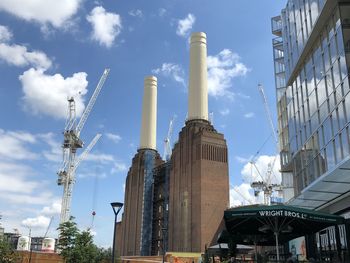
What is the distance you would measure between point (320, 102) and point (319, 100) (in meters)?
0.28

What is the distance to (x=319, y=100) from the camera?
27422mm

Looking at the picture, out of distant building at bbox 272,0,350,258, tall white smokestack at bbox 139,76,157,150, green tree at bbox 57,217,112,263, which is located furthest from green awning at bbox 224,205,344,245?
tall white smokestack at bbox 139,76,157,150

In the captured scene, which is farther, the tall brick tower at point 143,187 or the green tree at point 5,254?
the tall brick tower at point 143,187

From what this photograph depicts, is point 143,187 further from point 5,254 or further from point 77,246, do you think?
point 5,254

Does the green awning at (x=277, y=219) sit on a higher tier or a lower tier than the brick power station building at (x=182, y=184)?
lower

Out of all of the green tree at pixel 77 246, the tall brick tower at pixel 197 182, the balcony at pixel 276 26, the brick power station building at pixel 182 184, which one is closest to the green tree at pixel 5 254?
the green tree at pixel 77 246

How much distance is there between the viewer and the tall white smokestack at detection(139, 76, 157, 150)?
12238 centimetres

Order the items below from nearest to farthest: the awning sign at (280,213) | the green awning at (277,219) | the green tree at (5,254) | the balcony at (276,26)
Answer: the awning sign at (280,213), the green awning at (277,219), the green tree at (5,254), the balcony at (276,26)

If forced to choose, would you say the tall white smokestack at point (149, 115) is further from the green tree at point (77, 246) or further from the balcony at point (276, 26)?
the green tree at point (77, 246)

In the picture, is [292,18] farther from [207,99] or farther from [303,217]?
[207,99]

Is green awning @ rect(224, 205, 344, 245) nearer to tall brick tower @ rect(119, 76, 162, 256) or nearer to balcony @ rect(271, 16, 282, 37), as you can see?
balcony @ rect(271, 16, 282, 37)

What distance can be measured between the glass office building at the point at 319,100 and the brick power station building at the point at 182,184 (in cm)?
4447

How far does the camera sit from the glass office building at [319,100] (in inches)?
918

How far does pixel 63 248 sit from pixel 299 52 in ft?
109
